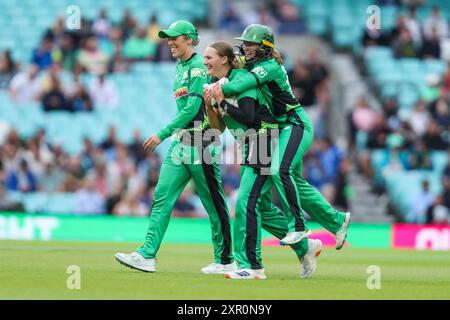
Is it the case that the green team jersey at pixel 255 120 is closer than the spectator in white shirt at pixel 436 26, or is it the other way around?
the green team jersey at pixel 255 120

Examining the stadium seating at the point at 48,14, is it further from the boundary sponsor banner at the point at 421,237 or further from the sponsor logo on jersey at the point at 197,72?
the sponsor logo on jersey at the point at 197,72

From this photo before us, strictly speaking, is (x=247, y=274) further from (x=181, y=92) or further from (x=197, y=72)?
(x=197, y=72)

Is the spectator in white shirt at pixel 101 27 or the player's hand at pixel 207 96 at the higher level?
the spectator in white shirt at pixel 101 27

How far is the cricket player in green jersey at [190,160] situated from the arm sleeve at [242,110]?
695 mm

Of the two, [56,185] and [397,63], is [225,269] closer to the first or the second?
[56,185]

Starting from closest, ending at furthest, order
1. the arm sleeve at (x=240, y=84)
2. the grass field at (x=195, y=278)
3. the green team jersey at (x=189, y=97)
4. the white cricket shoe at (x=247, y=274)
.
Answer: the grass field at (x=195, y=278), the arm sleeve at (x=240, y=84), the white cricket shoe at (x=247, y=274), the green team jersey at (x=189, y=97)

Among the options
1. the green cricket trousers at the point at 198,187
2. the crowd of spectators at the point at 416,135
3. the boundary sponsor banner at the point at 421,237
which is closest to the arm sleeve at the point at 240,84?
the green cricket trousers at the point at 198,187

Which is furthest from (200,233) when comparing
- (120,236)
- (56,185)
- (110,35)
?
(110,35)

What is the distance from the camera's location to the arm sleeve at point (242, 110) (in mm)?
11156

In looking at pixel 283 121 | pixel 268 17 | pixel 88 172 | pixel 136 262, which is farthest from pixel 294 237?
pixel 268 17

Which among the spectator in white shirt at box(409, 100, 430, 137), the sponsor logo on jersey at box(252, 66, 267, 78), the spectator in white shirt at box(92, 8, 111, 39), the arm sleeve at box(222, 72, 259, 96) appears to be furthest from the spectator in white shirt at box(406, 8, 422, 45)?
the arm sleeve at box(222, 72, 259, 96)

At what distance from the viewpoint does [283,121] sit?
11.7 meters

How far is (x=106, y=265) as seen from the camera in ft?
41.9

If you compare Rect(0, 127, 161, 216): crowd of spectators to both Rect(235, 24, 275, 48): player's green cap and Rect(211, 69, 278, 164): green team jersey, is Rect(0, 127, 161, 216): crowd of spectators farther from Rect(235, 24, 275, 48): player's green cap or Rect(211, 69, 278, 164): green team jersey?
Rect(235, 24, 275, 48): player's green cap
